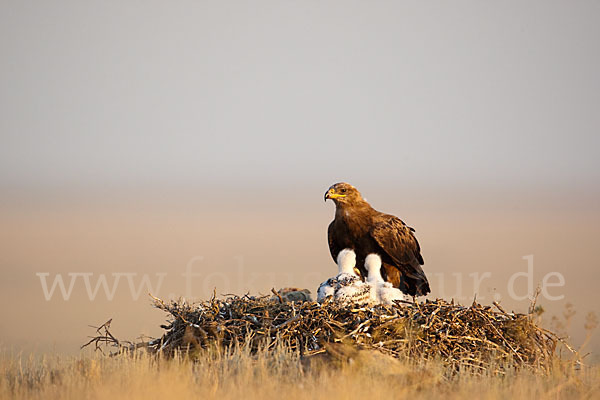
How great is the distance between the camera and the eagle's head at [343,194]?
12.7m

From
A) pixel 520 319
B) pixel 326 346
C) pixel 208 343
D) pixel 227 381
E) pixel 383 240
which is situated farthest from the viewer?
pixel 383 240

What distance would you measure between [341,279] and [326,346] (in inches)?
58.6

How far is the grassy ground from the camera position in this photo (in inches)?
320

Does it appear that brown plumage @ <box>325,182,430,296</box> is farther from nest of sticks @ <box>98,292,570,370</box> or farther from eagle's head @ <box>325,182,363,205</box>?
nest of sticks @ <box>98,292,570,370</box>

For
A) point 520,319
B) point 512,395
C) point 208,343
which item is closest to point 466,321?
point 520,319

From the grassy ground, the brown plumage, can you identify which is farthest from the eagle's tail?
the grassy ground

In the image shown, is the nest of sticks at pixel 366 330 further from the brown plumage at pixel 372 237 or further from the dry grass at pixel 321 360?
the brown plumage at pixel 372 237

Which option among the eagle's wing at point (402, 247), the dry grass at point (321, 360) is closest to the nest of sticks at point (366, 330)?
the dry grass at point (321, 360)

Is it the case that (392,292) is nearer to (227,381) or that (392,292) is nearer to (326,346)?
(326,346)

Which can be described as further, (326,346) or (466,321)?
(466,321)

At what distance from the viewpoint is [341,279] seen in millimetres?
10586

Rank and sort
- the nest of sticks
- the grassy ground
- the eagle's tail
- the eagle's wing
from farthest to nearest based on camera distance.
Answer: the eagle's tail, the eagle's wing, the nest of sticks, the grassy ground

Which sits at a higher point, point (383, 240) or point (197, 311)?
point (383, 240)

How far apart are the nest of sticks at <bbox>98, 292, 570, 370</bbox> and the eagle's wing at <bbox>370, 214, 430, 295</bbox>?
7.80 feet
